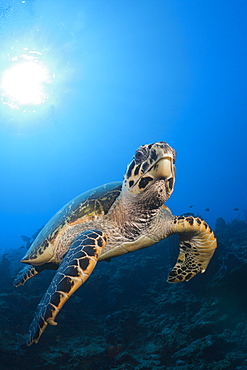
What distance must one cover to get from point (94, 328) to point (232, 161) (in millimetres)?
113535

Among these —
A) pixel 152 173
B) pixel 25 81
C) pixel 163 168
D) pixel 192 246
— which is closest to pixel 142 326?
pixel 192 246

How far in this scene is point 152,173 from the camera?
2.32 metres

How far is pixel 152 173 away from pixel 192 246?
217 centimetres

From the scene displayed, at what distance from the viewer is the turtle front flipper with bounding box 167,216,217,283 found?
11.0 feet

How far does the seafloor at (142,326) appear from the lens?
3238 mm

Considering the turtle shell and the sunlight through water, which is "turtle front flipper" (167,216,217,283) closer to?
the turtle shell

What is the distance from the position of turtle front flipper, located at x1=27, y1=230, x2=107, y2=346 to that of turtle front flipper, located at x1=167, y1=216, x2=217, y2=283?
64.4 inches

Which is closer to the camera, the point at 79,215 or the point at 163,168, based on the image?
the point at 163,168

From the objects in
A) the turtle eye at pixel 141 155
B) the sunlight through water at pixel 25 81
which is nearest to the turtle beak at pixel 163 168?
the turtle eye at pixel 141 155

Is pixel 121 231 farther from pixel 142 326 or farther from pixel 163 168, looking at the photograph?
pixel 142 326

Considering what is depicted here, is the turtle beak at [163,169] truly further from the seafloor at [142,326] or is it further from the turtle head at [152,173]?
the seafloor at [142,326]

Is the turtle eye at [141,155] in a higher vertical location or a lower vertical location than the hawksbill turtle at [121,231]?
higher

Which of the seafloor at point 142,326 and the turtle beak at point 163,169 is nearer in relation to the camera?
the turtle beak at point 163,169

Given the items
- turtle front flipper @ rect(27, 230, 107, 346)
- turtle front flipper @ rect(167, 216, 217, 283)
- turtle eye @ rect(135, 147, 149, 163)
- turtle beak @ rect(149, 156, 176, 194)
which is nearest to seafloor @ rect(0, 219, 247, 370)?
turtle front flipper @ rect(167, 216, 217, 283)
